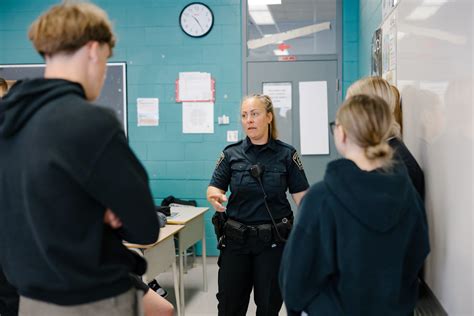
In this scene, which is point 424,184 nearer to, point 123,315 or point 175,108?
point 123,315

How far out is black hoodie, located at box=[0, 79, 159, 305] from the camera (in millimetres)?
1193

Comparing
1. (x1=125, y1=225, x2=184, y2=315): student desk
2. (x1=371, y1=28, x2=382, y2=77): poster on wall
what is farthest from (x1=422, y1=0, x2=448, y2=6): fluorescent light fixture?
(x1=125, y1=225, x2=184, y2=315): student desk

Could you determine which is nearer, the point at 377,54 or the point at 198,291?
the point at 377,54

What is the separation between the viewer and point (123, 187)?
1.22 metres

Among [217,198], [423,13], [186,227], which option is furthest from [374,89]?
[186,227]

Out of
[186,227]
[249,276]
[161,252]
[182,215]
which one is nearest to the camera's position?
[249,276]

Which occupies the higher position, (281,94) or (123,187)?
(281,94)

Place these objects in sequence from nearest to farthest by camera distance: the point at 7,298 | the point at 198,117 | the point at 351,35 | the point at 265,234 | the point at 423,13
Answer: the point at 423,13, the point at 7,298, the point at 265,234, the point at 351,35, the point at 198,117

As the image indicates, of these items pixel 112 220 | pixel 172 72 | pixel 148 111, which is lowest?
pixel 112 220

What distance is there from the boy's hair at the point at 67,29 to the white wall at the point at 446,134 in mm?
1005

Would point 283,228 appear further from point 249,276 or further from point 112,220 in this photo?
point 112,220

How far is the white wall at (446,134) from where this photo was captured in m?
1.41

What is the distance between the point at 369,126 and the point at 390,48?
1.52 metres

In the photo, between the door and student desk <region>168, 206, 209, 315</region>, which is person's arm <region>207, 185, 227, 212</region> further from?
the door
